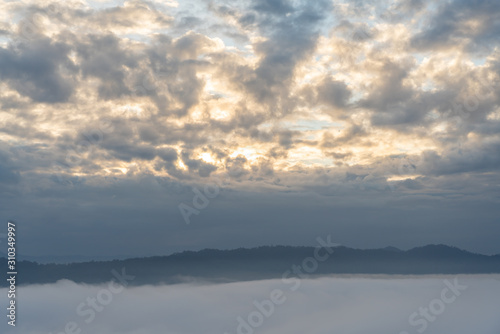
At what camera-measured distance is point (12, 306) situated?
56156 mm

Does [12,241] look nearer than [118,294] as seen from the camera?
Yes

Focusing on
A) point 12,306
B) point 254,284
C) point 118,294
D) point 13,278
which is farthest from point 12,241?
point 254,284

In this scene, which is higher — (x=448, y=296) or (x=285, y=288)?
(x=285, y=288)

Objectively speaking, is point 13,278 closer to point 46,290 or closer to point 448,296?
point 448,296

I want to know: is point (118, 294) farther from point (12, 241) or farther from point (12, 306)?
point (12, 241)

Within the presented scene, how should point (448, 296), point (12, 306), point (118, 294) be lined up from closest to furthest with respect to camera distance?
1. point (12, 306)
2. point (448, 296)
3. point (118, 294)

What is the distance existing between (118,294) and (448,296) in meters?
90.8

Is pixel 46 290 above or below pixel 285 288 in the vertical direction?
above

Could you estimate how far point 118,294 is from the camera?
122m

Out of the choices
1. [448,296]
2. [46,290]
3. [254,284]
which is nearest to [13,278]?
[448,296]

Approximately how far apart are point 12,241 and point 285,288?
7070 centimetres

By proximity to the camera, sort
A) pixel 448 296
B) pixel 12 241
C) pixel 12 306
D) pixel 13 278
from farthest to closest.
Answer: pixel 448 296 < pixel 12 306 < pixel 13 278 < pixel 12 241

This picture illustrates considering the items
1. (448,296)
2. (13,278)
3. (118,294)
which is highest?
(118,294)

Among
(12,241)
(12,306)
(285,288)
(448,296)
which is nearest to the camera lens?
(12,241)
